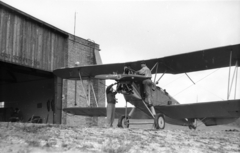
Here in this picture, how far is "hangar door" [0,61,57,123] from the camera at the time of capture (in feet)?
60.4

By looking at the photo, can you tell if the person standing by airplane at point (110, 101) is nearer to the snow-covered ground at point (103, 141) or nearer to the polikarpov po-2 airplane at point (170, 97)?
the polikarpov po-2 airplane at point (170, 97)

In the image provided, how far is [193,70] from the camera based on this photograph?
10016mm

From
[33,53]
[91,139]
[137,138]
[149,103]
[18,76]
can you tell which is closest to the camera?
[91,139]

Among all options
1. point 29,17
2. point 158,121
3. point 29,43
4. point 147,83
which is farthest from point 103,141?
point 29,17

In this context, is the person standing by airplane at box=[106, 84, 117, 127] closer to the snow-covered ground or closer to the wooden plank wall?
the snow-covered ground

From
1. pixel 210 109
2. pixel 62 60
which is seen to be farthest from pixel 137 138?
pixel 62 60

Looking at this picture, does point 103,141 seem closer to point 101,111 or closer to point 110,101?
point 110,101

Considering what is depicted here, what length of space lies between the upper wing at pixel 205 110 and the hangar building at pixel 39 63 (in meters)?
4.31

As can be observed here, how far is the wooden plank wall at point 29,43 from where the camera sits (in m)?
12.5

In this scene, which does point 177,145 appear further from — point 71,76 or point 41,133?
point 71,76

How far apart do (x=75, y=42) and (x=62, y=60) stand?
1534 millimetres

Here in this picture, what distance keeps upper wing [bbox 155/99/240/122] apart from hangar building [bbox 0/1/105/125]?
14.1 ft

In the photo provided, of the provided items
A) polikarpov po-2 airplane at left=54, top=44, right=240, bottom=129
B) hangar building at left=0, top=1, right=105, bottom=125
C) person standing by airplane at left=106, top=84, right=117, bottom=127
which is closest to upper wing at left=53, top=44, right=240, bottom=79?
polikarpov po-2 airplane at left=54, top=44, right=240, bottom=129

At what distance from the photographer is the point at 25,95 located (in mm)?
20344
